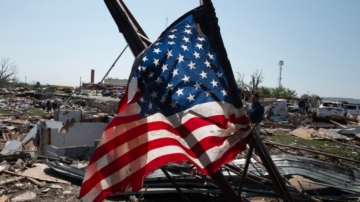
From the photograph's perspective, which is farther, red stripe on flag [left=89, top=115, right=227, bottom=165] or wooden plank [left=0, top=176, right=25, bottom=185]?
wooden plank [left=0, top=176, right=25, bottom=185]

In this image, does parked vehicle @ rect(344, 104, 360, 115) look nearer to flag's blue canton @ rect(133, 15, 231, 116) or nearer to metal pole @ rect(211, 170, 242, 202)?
metal pole @ rect(211, 170, 242, 202)

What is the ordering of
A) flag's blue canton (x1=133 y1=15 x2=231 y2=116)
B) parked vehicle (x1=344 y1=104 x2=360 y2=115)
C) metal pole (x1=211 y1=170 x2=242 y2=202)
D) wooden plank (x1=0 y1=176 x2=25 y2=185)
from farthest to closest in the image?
parked vehicle (x1=344 y1=104 x2=360 y2=115), wooden plank (x1=0 y1=176 x2=25 y2=185), metal pole (x1=211 y1=170 x2=242 y2=202), flag's blue canton (x1=133 y1=15 x2=231 y2=116)

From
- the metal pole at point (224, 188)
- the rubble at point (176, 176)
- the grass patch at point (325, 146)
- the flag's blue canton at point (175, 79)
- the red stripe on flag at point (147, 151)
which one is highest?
the flag's blue canton at point (175, 79)

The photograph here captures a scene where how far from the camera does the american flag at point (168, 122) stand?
9.42 feet

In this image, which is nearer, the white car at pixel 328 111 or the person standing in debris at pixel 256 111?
the person standing in debris at pixel 256 111

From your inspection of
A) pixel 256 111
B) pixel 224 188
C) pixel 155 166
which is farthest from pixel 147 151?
pixel 256 111

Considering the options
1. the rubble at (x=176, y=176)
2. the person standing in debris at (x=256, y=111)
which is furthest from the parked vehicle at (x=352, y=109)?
the rubble at (x=176, y=176)

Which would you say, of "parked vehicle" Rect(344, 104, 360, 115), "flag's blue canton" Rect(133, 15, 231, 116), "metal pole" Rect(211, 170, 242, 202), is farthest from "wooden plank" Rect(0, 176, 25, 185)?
"parked vehicle" Rect(344, 104, 360, 115)

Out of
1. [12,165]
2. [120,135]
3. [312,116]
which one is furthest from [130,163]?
[312,116]

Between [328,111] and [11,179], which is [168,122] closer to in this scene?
[11,179]

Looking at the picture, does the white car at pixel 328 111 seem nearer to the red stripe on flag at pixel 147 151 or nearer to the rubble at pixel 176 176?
the rubble at pixel 176 176

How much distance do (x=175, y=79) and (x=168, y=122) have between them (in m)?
0.40

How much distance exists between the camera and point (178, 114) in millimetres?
2963

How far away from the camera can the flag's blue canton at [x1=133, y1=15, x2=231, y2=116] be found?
9.75 ft
